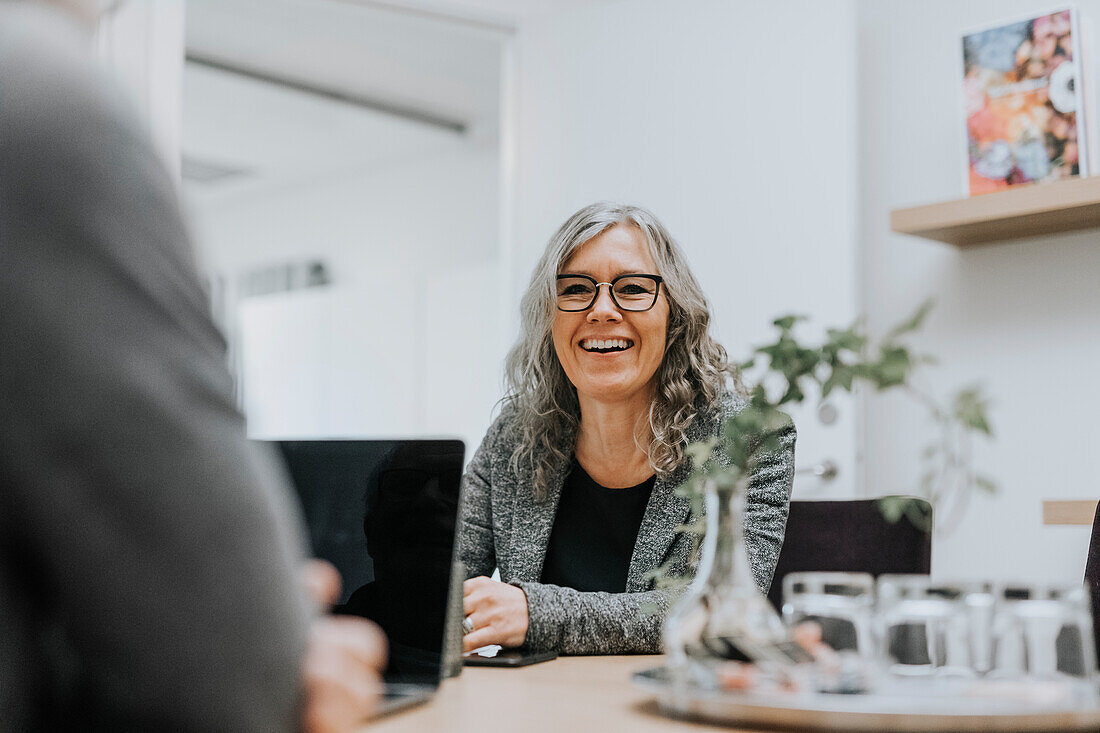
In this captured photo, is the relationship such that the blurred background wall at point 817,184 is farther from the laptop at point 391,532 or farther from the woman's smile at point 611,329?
the laptop at point 391,532

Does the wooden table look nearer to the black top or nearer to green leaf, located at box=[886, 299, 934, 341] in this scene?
green leaf, located at box=[886, 299, 934, 341]

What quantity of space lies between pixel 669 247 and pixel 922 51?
1360mm

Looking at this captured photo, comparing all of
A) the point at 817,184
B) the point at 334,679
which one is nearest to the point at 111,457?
the point at 334,679

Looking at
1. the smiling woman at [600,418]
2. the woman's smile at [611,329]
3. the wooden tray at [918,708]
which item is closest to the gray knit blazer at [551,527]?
the smiling woman at [600,418]

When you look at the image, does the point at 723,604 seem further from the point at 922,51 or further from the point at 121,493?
the point at 922,51

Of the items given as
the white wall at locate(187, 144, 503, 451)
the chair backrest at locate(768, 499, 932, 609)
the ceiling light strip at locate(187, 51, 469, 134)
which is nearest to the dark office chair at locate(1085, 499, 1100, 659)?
the chair backrest at locate(768, 499, 932, 609)

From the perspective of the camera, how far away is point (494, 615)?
1172mm

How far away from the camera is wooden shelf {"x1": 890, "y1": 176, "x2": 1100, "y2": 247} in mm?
2182

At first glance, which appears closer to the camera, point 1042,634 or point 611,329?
point 1042,634

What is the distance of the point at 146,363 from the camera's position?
0.38m

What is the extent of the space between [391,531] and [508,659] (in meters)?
0.28

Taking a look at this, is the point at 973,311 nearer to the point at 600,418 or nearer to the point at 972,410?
the point at 600,418

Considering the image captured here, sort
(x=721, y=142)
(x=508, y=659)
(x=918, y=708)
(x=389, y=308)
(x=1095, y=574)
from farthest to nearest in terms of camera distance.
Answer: (x=389, y=308)
(x=721, y=142)
(x=1095, y=574)
(x=508, y=659)
(x=918, y=708)

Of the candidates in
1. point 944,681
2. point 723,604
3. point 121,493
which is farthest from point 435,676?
point 121,493
